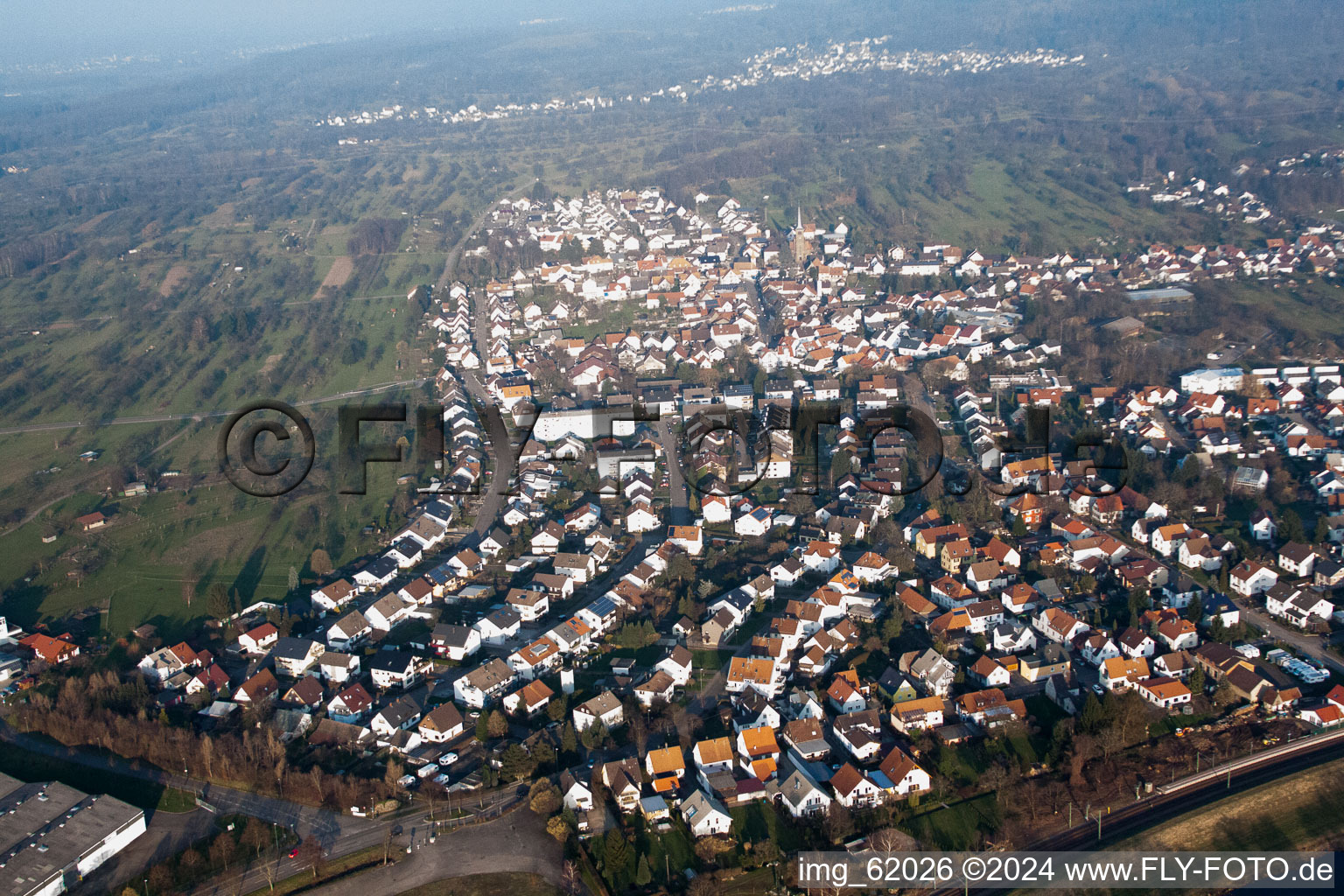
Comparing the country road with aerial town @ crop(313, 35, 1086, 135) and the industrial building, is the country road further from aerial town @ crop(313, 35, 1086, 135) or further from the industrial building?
aerial town @ crop(313, 35, 1086, 135)

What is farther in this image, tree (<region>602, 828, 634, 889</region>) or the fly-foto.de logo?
the fly-foto.de logo

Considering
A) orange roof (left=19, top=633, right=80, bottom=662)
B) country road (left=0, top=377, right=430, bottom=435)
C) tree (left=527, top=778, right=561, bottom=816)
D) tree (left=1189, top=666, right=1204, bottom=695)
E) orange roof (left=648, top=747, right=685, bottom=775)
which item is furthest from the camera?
country road (left=0, top=377, right=430, bottom=435)

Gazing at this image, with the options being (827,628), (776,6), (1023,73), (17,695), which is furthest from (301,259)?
(776,6)

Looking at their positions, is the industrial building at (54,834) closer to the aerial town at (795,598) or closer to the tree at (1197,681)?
the aerial town at (795,598)

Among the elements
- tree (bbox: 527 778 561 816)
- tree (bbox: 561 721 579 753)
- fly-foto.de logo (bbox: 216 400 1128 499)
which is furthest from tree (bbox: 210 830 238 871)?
fly-foto.de logo (bbox: 216 400 1128 499)

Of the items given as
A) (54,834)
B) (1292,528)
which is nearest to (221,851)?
(54,834)

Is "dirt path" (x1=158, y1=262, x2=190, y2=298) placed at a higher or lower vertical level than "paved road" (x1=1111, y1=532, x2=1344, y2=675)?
higher

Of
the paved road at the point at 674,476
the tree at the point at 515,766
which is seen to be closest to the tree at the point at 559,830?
the tree at the point at 515,766

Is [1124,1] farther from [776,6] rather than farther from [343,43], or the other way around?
[343,43]
